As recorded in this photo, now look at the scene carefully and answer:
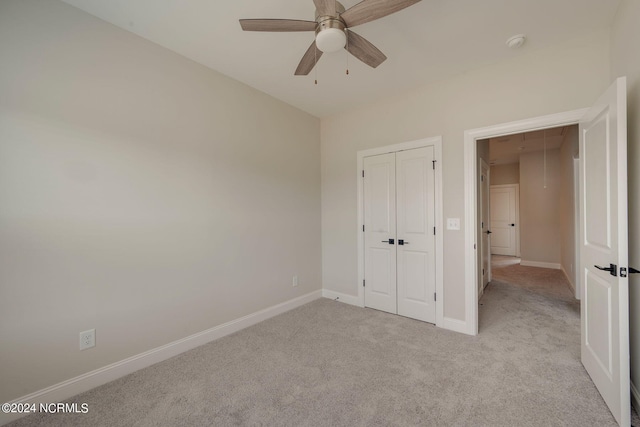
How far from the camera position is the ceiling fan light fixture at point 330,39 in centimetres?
161

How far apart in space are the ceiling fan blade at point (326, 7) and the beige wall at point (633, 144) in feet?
6.26

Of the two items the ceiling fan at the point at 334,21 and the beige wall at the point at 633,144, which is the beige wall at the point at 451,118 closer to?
the beige wall at the point at 633,144

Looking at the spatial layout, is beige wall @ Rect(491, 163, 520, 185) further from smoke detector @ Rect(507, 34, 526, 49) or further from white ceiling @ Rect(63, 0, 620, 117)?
smoke detector @ Rect(507, 34, 526, 49)

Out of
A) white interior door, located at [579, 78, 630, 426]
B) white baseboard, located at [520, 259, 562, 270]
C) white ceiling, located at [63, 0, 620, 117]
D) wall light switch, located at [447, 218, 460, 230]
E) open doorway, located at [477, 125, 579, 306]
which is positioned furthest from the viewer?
white baseboard, located at [520, 259, 562, 270]

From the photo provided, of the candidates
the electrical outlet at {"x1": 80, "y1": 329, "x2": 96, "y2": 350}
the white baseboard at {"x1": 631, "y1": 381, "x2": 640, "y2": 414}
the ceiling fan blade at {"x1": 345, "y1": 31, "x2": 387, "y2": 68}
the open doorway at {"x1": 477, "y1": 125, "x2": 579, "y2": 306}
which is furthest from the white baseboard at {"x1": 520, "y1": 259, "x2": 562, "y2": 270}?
the electrical outlet at {"x1": 80, "y1": 329, "x2": 96, "y2": 350}

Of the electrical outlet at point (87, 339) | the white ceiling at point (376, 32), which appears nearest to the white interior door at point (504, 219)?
the white ceiling at point (376, 32)

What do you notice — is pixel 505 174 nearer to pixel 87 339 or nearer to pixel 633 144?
pixel 633 144

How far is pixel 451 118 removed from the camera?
297cm

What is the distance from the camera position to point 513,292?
426 centimetres

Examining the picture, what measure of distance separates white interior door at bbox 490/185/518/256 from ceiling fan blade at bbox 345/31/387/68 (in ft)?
25.0

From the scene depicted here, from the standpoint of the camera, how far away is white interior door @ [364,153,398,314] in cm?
346

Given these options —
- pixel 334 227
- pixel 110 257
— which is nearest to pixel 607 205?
pixel 334 227

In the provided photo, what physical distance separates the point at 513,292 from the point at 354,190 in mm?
3105

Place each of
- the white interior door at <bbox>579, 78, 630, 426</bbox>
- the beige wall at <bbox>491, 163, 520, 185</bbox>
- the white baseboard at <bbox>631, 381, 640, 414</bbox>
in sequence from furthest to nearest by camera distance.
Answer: the beige wall at <bbox>491, 163, 520, 185</bbox>, the white baseboard at <bbox>631, 381, 640, 414</bbox>, the white interior door at <bbox>579, 78, 630, 426</bbox>
